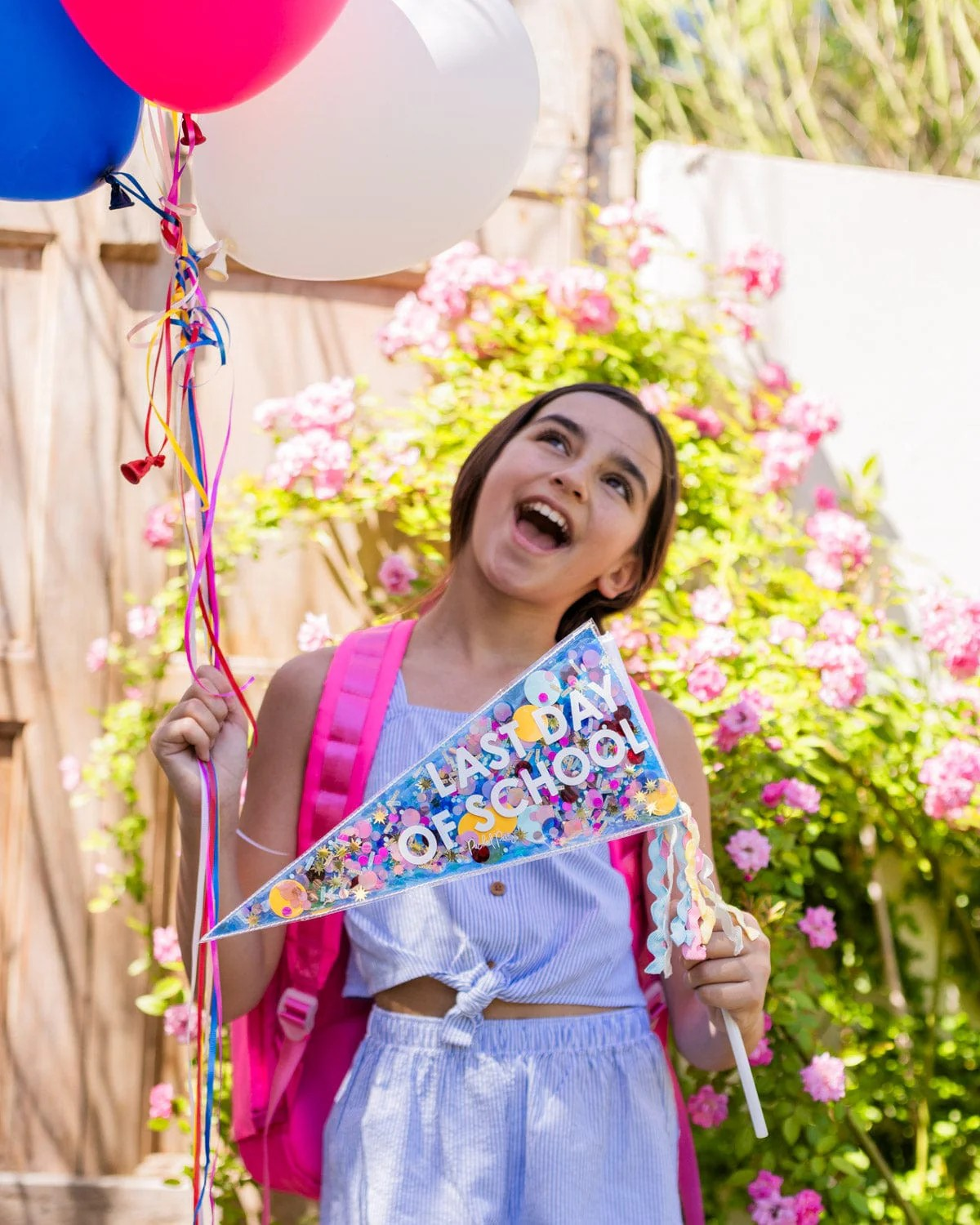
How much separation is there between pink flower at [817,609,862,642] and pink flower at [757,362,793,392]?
1.80 feet

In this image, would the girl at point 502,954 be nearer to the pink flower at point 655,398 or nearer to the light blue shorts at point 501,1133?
the light blue shorts at point 501,1133

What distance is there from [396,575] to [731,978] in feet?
3.81

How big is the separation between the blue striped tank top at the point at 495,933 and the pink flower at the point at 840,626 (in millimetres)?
896

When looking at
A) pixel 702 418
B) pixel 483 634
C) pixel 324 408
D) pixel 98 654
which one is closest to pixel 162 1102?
pixel 98 654

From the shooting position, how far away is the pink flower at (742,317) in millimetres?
2477

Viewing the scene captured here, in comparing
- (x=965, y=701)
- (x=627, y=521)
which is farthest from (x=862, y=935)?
(x=627, y=521)

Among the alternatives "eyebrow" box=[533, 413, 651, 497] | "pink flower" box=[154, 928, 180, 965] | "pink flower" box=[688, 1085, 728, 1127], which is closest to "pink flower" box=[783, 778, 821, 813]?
"pink flower" box=[688, 1085, 728, 1127]

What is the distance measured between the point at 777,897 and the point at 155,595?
1282mm

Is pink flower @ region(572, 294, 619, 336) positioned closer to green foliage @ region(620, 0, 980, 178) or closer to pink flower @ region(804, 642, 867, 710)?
pink flower @ region(804, 642, 867, 710)

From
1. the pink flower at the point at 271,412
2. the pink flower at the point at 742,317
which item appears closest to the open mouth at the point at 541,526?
the pink flower at the point at 271,412

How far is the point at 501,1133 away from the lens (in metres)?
1.34

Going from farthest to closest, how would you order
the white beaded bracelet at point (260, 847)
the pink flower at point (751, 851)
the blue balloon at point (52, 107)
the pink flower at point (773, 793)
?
the pink flower at point (773, 793), the pink flower at point (751, 851), the white beaded bracelet at point (260, 847), the blue balloon at point (52, 107)

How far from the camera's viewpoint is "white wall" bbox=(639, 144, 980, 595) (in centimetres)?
263

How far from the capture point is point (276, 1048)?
1.53 m
